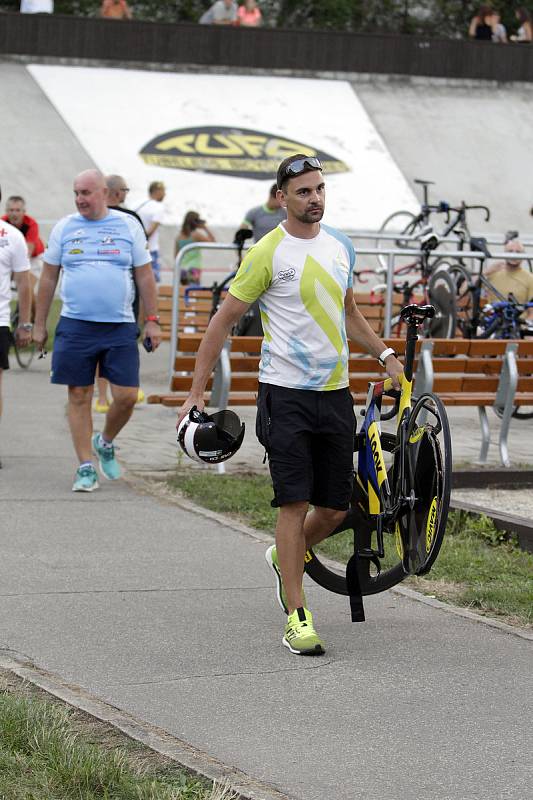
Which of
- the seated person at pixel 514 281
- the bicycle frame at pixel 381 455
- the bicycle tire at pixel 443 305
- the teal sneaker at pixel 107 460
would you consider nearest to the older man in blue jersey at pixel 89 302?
the teal sneaker at pixel 107 460

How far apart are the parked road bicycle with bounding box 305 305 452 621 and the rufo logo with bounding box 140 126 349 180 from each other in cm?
2068

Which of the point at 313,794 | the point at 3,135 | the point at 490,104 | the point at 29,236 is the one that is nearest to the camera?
the point at 313,794

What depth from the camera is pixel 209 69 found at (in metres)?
29.5

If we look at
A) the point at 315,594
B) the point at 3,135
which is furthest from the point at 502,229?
the point at 315,594

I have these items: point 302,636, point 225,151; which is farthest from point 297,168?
point 225,151

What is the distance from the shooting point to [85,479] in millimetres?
9203

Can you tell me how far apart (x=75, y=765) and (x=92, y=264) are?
17.7 ft

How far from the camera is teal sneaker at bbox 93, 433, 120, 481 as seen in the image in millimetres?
9609

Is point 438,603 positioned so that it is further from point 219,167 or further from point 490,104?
point 490,104

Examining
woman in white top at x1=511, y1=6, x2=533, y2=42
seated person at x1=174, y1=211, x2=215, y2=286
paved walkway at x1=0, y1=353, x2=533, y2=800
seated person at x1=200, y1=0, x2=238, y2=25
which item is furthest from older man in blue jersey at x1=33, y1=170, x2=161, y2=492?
woman in white top at x1=511, y1=6, x2=533, y2=42

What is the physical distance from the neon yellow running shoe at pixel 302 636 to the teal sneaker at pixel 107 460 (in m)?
3.92

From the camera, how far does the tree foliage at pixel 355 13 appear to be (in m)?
44.4

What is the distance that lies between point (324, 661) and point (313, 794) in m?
1.53

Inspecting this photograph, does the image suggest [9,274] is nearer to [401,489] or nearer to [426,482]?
[401,489]
